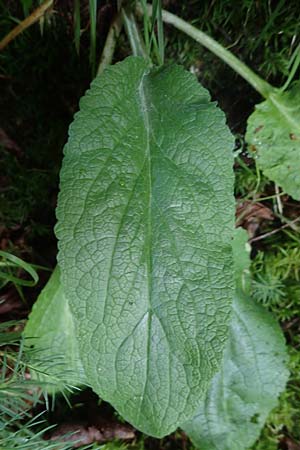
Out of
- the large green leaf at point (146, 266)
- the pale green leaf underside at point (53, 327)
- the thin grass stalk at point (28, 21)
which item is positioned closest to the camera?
the large green leaf at point (146, 266)

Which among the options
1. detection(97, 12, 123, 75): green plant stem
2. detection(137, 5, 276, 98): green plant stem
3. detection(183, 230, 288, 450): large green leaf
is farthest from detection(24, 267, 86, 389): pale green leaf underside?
detection(137, 5, 276, 98): green plant stem

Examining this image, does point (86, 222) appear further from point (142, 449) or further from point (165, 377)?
point (142, 449)

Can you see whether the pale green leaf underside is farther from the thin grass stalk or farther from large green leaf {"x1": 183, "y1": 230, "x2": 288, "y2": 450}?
the thin grass stalk

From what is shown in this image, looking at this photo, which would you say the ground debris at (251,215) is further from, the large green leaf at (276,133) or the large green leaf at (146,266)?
the large green leaf at (146,266)

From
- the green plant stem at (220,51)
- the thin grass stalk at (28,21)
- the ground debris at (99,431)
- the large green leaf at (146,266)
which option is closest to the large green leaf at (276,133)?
the green plant stem at (220,51)

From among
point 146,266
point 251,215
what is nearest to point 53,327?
point 146,266

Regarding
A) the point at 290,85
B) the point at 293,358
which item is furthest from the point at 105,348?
the point at 290,85
